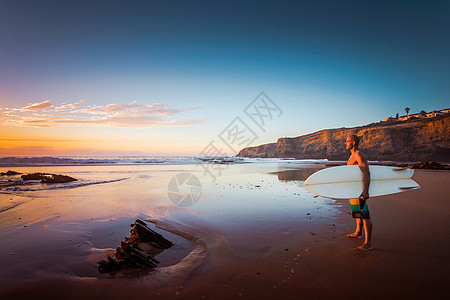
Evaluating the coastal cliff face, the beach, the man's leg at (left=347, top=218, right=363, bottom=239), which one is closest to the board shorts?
the man's leg at (left=347, top=218, right=363, bottom=239)

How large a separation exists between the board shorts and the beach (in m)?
0.51

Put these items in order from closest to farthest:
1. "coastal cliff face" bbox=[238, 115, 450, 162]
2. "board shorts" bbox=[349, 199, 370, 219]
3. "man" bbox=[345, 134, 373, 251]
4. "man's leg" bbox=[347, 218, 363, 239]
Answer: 1. "man" bbox=[345, 134, 373, 251]
2. "board shorts" bbox=[349, 199, 370, 219]
3. "man's leg" bbox=[347, 218, 363, 239]
4. "coastal cliff face" bbox=[238, 115, 450, 162]

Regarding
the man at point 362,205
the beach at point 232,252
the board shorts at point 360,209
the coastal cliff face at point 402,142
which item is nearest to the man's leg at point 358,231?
the man at point 362,205

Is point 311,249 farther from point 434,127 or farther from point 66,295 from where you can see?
point 434,127

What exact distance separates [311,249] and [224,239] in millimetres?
1496

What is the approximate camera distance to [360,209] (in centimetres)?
372

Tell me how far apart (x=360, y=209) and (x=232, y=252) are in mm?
2336

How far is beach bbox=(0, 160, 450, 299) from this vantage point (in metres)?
2.40

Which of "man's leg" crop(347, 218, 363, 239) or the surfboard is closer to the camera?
"man's leg" crop(347, 218, 363, 239)

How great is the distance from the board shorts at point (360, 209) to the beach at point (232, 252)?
1.67ft

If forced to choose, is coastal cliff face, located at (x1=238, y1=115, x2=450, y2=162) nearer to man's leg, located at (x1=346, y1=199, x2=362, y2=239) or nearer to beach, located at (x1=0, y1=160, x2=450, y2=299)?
beach, located at (x1=0, y1=160, x2=450, y2=299)

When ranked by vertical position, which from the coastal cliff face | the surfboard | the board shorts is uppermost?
the coastal cliff face

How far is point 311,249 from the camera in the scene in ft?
11.4

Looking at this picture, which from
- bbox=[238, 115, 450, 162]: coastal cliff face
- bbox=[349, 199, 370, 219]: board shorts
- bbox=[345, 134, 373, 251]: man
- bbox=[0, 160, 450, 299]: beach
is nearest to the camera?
bbox=[0, 160, 450, 299]: beach
